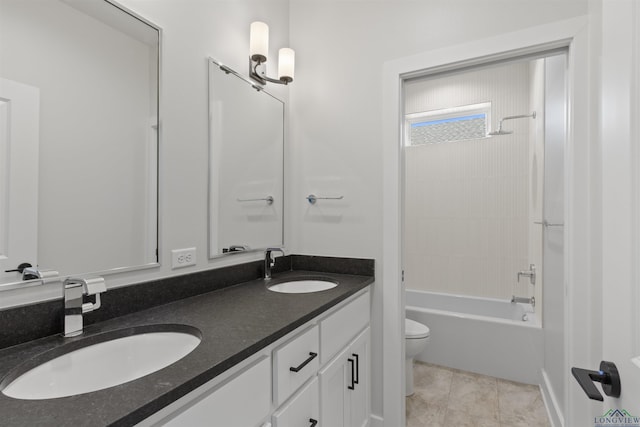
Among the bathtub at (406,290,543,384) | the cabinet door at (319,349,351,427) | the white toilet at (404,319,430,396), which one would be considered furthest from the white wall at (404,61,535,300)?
the cabinet door at (319,349,351,427)

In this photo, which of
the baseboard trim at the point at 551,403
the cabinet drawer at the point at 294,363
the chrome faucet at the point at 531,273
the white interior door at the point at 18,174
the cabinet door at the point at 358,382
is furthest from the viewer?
the chrome faucet at the point at 531,273

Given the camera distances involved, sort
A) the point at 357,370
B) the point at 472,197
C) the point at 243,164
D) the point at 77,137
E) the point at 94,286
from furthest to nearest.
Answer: the point at 472,197 < the point at 243,164 < the point at 357,370 < the point at 77,137 < the point at 94,286

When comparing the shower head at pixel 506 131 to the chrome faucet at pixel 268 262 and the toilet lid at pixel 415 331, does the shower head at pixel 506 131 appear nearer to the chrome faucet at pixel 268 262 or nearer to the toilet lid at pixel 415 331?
the toilet lid at pixel 415 331

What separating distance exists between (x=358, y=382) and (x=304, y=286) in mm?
→ 569

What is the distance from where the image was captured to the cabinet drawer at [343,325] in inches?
50.8

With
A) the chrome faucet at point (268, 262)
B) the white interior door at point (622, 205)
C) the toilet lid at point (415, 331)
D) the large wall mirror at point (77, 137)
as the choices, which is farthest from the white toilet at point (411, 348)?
the large wall mirror at point (77, 137)

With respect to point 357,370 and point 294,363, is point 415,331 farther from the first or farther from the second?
point 294,363

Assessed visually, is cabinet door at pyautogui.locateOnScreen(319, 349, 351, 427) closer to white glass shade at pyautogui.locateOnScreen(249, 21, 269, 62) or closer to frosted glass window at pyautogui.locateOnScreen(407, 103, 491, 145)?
white glass shade at pyautogui.locateOnScreen(249, 21, 269, 62)

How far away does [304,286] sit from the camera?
5.96 ft

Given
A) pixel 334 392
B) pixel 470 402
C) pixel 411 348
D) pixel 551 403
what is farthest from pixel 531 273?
pixel 334 392

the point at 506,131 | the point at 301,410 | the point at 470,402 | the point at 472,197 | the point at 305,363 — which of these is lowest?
the point at 470,402

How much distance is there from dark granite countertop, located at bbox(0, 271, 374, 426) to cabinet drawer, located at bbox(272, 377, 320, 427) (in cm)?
25

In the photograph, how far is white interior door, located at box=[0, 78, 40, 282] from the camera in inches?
34.3

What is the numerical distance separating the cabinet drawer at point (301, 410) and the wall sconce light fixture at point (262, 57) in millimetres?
1543
